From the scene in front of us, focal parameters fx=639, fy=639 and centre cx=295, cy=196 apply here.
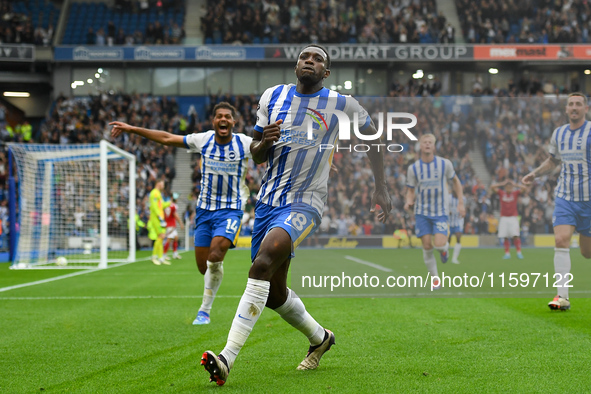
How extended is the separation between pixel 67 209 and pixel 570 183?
14.8 m

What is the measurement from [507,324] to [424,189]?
7.91 feet

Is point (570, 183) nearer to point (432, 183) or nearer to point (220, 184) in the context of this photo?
point (432, 183)

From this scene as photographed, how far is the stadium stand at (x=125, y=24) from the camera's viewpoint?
36031mm

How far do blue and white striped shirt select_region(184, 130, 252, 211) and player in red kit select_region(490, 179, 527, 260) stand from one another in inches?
127

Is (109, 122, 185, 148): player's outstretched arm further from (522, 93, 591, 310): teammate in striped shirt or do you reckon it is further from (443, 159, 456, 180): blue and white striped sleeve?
(522, 93, 591, 310): teammate in striped shirt

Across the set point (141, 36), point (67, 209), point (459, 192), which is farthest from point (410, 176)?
point (141, 36)

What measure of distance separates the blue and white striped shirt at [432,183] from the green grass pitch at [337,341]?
0.78 m

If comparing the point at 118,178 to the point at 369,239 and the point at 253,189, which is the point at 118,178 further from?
the point at 369,239

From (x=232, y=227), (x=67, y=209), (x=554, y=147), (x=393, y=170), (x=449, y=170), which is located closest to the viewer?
(x=232, y=227)

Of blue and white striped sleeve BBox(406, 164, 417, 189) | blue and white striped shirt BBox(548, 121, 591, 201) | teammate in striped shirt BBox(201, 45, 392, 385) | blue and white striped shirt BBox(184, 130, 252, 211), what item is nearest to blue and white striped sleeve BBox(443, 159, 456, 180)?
blue and white striped sleeve BBox(406, 164, 417, 189)

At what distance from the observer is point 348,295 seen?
31.5 feet

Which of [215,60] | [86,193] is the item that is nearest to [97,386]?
[86,193]

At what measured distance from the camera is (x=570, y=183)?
7379mm

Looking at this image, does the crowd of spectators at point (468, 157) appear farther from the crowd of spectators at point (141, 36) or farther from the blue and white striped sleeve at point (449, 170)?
the crowd of spectators at point (141, 36)
